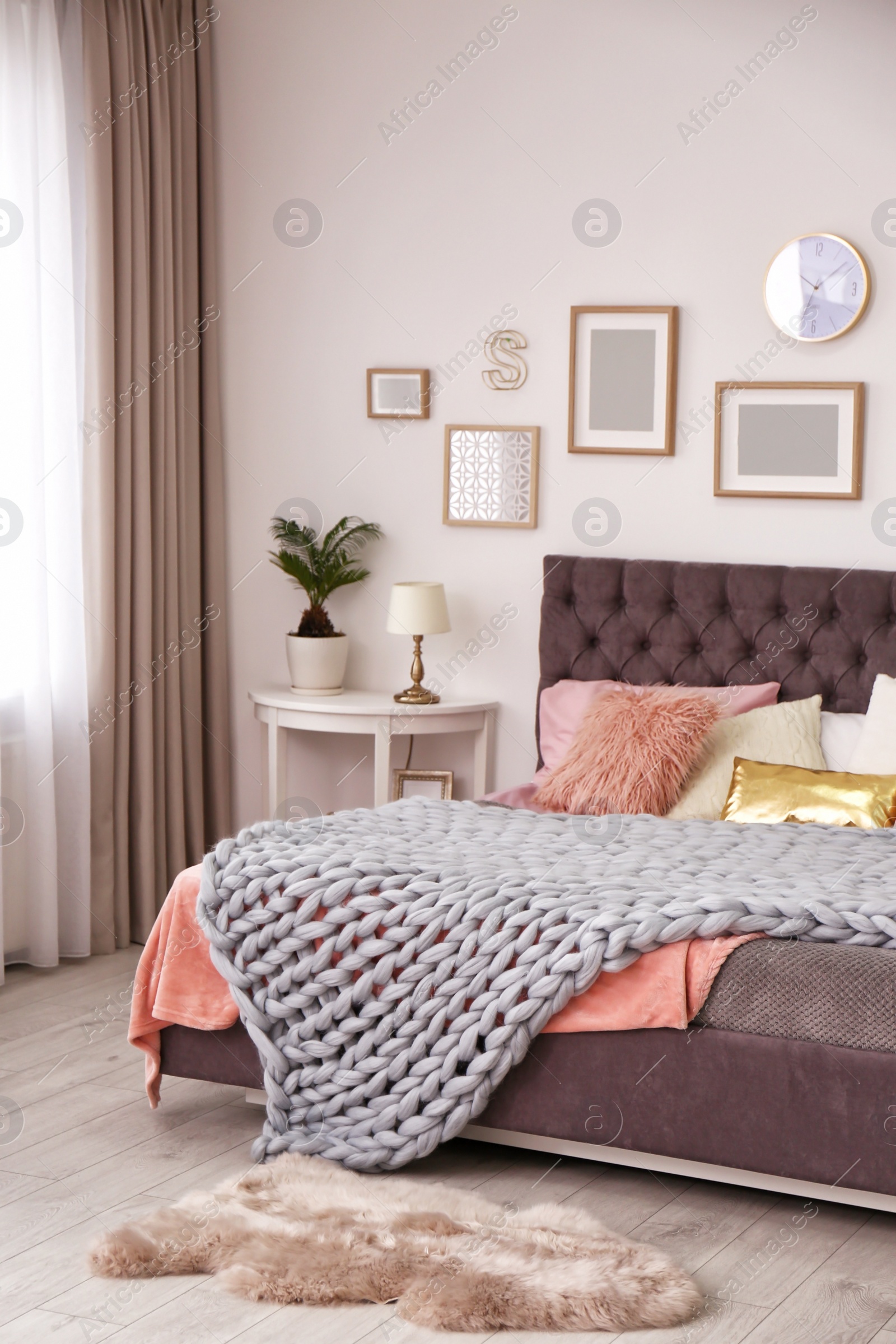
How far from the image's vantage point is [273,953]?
2.78 m

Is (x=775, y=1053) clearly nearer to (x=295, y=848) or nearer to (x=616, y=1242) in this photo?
(x=616, y=1242)

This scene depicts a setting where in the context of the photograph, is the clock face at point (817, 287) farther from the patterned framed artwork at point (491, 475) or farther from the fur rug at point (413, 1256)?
the fur rug at point (413, 1256)

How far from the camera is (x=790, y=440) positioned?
4.16m

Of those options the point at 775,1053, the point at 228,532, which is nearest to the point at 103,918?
the point at 228,532

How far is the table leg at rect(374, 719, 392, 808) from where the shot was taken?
14.3 feet

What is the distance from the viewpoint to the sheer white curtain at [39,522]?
13.1 ft

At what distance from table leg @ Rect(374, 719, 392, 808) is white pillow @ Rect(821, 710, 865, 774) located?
1.28 meters

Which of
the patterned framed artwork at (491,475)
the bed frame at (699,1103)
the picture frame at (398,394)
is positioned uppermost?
the picture frame at (398,394)

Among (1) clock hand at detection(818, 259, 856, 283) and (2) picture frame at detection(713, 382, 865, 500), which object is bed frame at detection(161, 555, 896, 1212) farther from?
(1) clock hand at detection(818, 259, 856, 283)

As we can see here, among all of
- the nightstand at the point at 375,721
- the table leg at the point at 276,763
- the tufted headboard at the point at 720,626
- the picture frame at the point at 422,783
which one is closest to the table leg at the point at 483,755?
the nightstand at the point at 375,721

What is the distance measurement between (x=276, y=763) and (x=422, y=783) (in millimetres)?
481

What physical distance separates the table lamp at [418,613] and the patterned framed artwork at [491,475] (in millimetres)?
296

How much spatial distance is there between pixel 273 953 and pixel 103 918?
1706 mm

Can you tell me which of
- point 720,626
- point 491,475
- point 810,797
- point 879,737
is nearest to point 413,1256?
point 810,797
